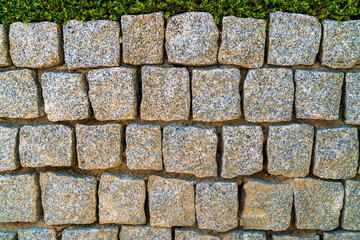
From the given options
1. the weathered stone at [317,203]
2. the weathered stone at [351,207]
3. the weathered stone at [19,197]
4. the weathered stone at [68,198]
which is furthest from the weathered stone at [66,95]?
the weathered stone at [351,207]

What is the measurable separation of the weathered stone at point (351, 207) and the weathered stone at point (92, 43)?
2.09 metres

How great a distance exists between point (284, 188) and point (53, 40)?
2178mm

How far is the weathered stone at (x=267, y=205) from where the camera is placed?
208 centimetres

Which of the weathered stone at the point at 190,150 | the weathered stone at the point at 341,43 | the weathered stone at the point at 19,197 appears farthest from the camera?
the weathered stone at the point at 19,197

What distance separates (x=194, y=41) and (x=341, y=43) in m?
1.11

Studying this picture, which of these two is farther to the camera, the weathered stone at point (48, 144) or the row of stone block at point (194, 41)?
the weathered stone at point (48, 144)

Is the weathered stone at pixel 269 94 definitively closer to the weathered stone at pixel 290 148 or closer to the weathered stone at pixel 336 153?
the weathered stone at pixel 290 148

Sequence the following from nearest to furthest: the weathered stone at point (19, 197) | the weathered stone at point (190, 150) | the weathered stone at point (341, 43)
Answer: the weathered stone at point (341, 43)
the weathered stone at point (190, 150)
the weathered stone at point (19, 197)

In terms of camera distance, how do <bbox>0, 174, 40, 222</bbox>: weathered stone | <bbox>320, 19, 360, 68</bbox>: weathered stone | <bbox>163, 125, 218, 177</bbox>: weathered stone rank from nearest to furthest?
<bbox>320, 19, 360, 68</bbox>: weathered stone, <bbox>163, 125, 218, 177</bbox>: weathered stone, <bbox>0, 174, 40, 222</bbox>: weathered stone

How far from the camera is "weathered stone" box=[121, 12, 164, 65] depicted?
1968 millimetres

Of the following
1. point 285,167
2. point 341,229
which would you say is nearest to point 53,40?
point 285,167

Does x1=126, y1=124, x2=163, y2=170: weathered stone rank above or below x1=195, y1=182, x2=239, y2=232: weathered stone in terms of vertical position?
above

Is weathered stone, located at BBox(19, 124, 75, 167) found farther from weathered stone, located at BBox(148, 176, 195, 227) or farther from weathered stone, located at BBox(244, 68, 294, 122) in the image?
weathered stone, located at BBox(244, 68, 294, 122)

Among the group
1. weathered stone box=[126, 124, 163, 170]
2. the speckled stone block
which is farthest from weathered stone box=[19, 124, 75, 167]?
the speckled stone block
